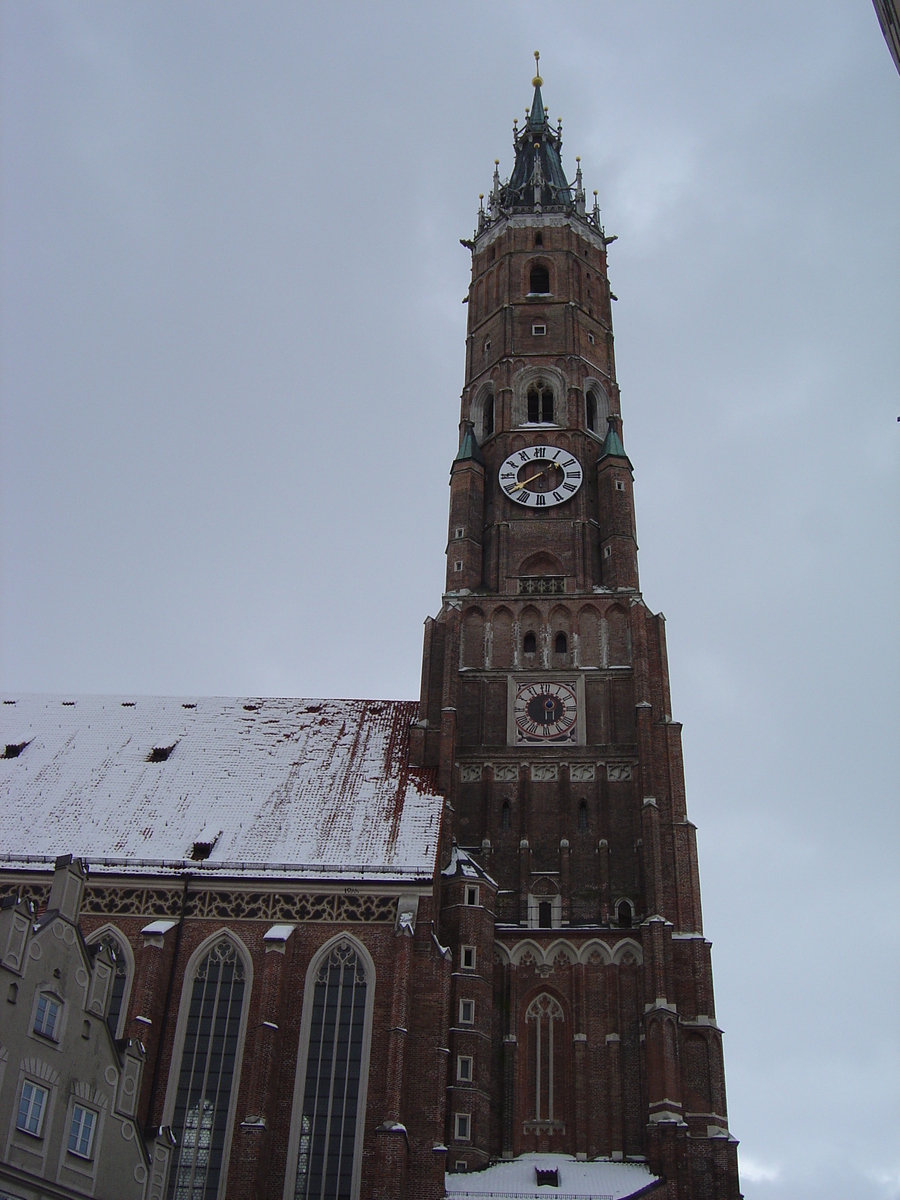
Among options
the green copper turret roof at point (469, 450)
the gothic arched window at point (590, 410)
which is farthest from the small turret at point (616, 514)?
the green copper turret roof at point (469, 450)

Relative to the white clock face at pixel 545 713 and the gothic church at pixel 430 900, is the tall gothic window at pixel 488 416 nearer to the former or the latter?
the gothic church at pixel 430 900

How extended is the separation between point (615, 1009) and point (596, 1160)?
4849 mm

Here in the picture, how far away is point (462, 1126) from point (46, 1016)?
15.7 meters

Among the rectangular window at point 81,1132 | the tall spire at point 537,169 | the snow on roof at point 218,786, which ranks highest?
the tall spire at point 537,169

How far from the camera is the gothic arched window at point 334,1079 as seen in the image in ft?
125

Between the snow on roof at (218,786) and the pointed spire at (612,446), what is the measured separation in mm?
15387

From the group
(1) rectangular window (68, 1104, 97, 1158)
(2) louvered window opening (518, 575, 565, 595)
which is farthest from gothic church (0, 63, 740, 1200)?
(1) rectangular window (68, 1104, 97, 1158)

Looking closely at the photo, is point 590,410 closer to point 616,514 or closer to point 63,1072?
point 616,514

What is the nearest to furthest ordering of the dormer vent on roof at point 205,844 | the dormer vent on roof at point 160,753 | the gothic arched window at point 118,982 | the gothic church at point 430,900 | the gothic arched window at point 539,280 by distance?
the gothic church at point 430,900 < the gothic arched window at point 118,982 < the dormer vent on roof at point 205,844 < the dormer vent on roof at point 160,753 < the gothic arched window at point 539,280

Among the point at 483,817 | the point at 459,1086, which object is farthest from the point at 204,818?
the point at 459,1086

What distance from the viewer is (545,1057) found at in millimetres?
42188

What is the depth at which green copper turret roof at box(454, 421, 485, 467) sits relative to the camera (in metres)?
58.8

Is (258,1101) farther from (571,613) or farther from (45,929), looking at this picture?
(571,613)

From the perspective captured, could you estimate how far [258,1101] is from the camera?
126 feet
